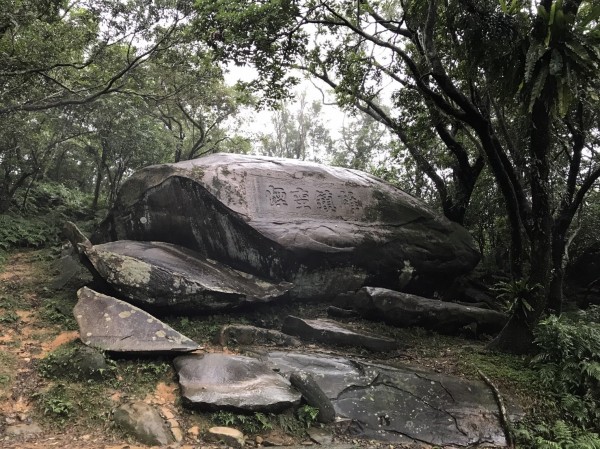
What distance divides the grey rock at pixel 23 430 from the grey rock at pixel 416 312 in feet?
21.2

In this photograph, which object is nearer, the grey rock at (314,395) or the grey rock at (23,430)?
the grey rock at (23,430)

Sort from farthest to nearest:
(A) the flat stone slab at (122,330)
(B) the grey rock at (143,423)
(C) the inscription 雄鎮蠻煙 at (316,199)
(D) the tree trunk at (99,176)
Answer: (D) the tree trunk at (99,176)
(C) the inscription 雄鎮蠻煙 at (316,199)
(A) the flat stone slab at (122,330)
(B) the grey rock at (143,423)

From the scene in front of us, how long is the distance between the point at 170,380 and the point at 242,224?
405 centimetres

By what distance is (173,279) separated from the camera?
26.7 feet

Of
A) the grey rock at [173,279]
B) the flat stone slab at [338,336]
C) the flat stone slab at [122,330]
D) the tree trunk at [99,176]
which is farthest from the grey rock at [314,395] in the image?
the tree trunk at [99,176]

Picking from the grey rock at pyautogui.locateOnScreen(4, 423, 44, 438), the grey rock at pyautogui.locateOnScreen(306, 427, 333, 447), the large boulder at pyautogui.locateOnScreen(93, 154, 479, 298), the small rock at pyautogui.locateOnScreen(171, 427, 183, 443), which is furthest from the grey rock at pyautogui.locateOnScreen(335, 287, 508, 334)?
the grey rock at pyautogui.locateOnScreen(4, 423, 44, 438)

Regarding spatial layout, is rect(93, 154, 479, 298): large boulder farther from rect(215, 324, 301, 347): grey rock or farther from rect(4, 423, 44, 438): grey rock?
rect(4, 423, 44, 438): grey rock

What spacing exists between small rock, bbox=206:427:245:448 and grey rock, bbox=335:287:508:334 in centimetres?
487

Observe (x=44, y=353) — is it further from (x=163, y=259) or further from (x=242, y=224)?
(x=242, y=224)

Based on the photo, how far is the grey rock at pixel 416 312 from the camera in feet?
30.7

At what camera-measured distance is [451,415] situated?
6266mm

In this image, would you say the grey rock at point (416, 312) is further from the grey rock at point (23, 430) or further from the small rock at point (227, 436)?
the grey rock at point (23, 430)

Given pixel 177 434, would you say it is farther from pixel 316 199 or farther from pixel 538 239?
pixel 538 239

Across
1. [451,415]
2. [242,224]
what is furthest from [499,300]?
[242,224]
